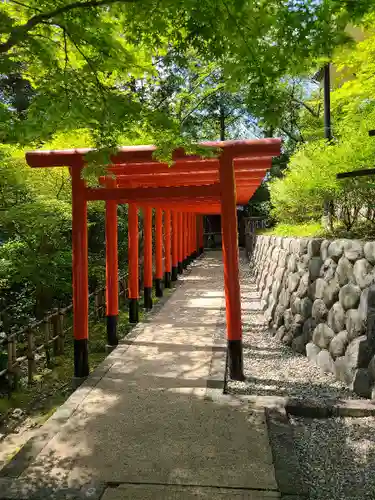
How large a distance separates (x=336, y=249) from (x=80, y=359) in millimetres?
4186

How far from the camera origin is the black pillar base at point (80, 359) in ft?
20.1

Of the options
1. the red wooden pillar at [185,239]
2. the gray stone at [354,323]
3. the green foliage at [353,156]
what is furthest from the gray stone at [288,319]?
the red wooden pillar at [185,239]

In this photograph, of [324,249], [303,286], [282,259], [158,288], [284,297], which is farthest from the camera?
[158,288]

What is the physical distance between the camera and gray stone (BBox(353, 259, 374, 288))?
5195 mm

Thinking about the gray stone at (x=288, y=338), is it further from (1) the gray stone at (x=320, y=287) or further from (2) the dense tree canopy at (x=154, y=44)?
(2) the dense tree canopy at (x=154, y=44)

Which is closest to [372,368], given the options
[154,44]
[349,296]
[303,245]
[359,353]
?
[359,353]

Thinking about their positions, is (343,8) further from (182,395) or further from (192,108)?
(192,108)

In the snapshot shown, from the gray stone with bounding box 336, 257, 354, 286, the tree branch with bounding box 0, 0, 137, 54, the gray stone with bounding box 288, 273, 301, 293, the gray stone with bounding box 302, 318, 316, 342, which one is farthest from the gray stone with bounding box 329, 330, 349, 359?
the tree branch with bounding box 0, 0, 137, 54

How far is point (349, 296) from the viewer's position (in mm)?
5641

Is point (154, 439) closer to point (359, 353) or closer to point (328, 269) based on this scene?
point (359, 353)

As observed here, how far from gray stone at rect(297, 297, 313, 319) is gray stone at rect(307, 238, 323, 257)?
787 millimetres

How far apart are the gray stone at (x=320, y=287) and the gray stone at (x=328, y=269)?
0.08 meters

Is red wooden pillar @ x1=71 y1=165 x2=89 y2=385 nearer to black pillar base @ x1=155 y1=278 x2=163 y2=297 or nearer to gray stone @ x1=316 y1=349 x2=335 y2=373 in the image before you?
gray stone @ x1=316 y1=349 x2=335 y2=373

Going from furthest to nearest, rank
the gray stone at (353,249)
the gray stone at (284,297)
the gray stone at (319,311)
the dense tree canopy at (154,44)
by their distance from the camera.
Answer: the gray stone at (284,297)
the gray stone at (319,311)
the gray stone at (353,249)
the dense tree canopy at (154,44)
